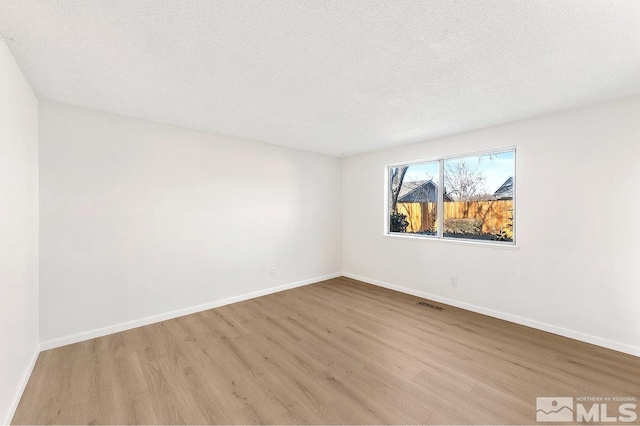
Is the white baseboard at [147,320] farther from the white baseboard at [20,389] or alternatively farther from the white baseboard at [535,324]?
the white baseboard at [535,324]

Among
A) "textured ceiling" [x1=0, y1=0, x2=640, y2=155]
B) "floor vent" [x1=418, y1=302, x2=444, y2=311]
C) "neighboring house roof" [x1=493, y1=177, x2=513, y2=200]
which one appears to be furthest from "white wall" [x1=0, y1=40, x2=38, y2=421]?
"neighboring house roof" [x1=493, y1=177, x2=513, y2=200]

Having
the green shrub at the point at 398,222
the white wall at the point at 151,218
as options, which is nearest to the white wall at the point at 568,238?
the green shrub at the point at 398,222

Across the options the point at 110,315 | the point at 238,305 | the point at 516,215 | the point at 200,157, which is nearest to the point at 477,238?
the point at 516,215

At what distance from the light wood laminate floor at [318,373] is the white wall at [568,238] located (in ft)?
0.94

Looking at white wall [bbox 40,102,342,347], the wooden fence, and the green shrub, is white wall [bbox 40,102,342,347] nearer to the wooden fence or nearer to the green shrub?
the green shrub

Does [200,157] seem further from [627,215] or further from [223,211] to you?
[627,215]

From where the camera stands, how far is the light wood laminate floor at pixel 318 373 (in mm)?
1726

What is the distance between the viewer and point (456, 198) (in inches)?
149

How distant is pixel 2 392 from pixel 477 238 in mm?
4670

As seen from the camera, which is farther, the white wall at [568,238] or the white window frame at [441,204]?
the white window frame at [441,204]

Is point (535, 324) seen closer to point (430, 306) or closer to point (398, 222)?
point (430, 306)

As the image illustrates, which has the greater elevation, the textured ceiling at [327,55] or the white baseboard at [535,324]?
the textured ceiling at [327,55]

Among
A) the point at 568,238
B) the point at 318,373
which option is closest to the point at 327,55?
the point at 318,373

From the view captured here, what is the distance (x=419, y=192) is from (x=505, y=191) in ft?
4.05
